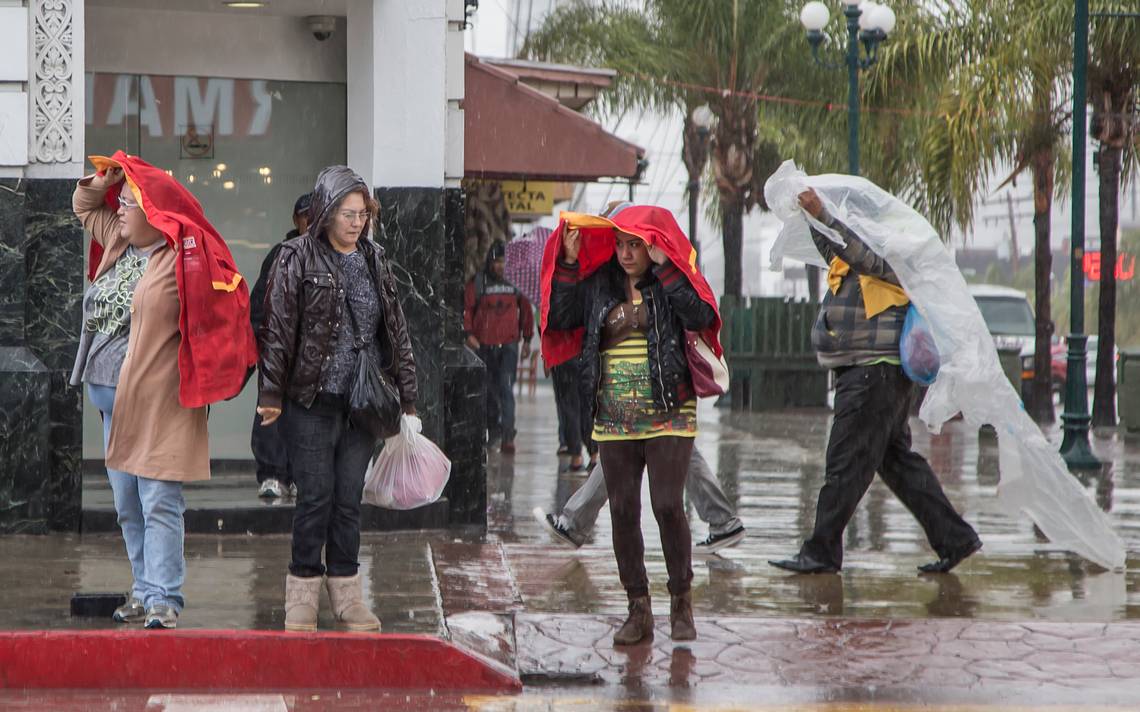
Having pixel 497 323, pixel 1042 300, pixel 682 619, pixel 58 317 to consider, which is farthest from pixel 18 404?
pixel 1042 300

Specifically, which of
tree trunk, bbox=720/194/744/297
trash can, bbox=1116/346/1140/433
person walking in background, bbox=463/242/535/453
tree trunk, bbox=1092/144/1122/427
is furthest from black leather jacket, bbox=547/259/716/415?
tree trunk, bbox=720/194/744/297

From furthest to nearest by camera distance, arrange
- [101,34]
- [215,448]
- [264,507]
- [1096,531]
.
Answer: [215,448] < [101,34] < [264,507] < [1096,531]

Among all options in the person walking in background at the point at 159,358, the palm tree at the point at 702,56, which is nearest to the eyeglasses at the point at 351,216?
the person walking in background at the point at 159,358

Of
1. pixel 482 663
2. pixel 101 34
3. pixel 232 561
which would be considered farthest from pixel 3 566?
pixel 101 34

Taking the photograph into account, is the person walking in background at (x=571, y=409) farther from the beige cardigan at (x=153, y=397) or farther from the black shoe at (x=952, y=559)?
the beige cardigan at (x=153, y=397)

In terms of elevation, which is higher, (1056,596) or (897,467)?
(897,467)

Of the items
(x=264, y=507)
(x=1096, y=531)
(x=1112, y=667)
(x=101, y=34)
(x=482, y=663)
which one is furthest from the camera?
(x=101, y=34)

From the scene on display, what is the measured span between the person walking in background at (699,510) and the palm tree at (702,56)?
17121 millimetres

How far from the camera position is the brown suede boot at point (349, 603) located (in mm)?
6660

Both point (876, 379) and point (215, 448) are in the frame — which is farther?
point (215, 448)

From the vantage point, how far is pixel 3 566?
26.2 feet

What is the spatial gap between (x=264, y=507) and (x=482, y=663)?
10.9 feet

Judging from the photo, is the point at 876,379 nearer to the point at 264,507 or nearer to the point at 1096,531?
the point at 1096,531

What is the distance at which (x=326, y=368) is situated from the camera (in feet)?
21.7
